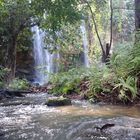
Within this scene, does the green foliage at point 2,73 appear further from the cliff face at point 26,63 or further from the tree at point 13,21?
the cliff face at point 26,63

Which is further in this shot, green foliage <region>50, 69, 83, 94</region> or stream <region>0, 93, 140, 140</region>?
green foliage <region>50, 69, 83, 94</region>

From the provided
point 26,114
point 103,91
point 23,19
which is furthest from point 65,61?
point 26,114

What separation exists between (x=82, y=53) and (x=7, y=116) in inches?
707

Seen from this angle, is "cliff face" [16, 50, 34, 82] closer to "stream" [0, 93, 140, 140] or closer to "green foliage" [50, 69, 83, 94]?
"green foliage" [50, 69, 83, 94]

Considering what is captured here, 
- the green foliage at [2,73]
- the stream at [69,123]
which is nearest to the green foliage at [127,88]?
the stream at [69,123]

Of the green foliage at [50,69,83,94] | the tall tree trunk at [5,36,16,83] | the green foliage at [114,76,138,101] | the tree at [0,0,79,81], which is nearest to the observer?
the green foliage at [114,76,138,101]

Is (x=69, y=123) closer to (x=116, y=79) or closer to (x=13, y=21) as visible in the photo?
(x=116, y=79)

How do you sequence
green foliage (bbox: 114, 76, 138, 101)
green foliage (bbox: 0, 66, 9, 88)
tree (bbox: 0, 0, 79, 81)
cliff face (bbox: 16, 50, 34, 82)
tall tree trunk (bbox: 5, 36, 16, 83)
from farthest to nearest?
cliff face (bbox: 16, 50, 34, 82)
tall tree trunk (bbox: 5, 36, 16, 83)
tree (bbox: 0, 0, 79, 81)
green foliage (bbox: 0, 66, 9, 88)
green foliage (bbox: 114, 76, 138, 101)

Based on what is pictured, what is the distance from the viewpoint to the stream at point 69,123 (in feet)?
15.5

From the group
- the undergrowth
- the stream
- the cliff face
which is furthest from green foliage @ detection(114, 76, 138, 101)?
the cliff face

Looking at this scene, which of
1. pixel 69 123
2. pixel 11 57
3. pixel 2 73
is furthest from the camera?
pixel 11 57

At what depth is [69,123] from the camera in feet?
18.6

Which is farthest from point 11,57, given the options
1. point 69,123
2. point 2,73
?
point 69,123

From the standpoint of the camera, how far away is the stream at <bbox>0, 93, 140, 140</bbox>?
186 inches
